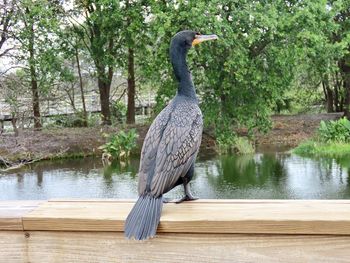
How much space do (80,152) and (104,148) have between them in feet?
2.60

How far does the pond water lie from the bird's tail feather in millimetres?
6899

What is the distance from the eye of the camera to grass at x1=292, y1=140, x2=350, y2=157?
1235cm

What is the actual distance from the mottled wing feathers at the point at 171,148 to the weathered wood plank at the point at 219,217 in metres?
0.09

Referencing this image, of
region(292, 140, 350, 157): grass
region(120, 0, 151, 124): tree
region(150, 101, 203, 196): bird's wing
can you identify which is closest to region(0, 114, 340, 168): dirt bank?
region(292, 140, 350, 157): grass

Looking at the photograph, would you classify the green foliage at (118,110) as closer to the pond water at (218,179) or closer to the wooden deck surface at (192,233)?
the pond water at (218,179)

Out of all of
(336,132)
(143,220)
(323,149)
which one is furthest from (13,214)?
(336,132)

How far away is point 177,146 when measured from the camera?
138 cm

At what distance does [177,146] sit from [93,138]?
1238 cm

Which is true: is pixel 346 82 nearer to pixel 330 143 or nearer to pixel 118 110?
pixel 330 143

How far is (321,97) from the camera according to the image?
63.5 feet

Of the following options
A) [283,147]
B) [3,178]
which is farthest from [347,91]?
[3,178]

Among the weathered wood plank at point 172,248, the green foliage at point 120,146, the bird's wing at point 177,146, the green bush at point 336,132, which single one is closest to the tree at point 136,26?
the green foliage at point 120,146

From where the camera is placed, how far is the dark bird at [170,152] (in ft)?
3.62

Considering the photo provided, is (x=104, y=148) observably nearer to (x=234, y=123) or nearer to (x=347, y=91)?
(x=234, y=123)
